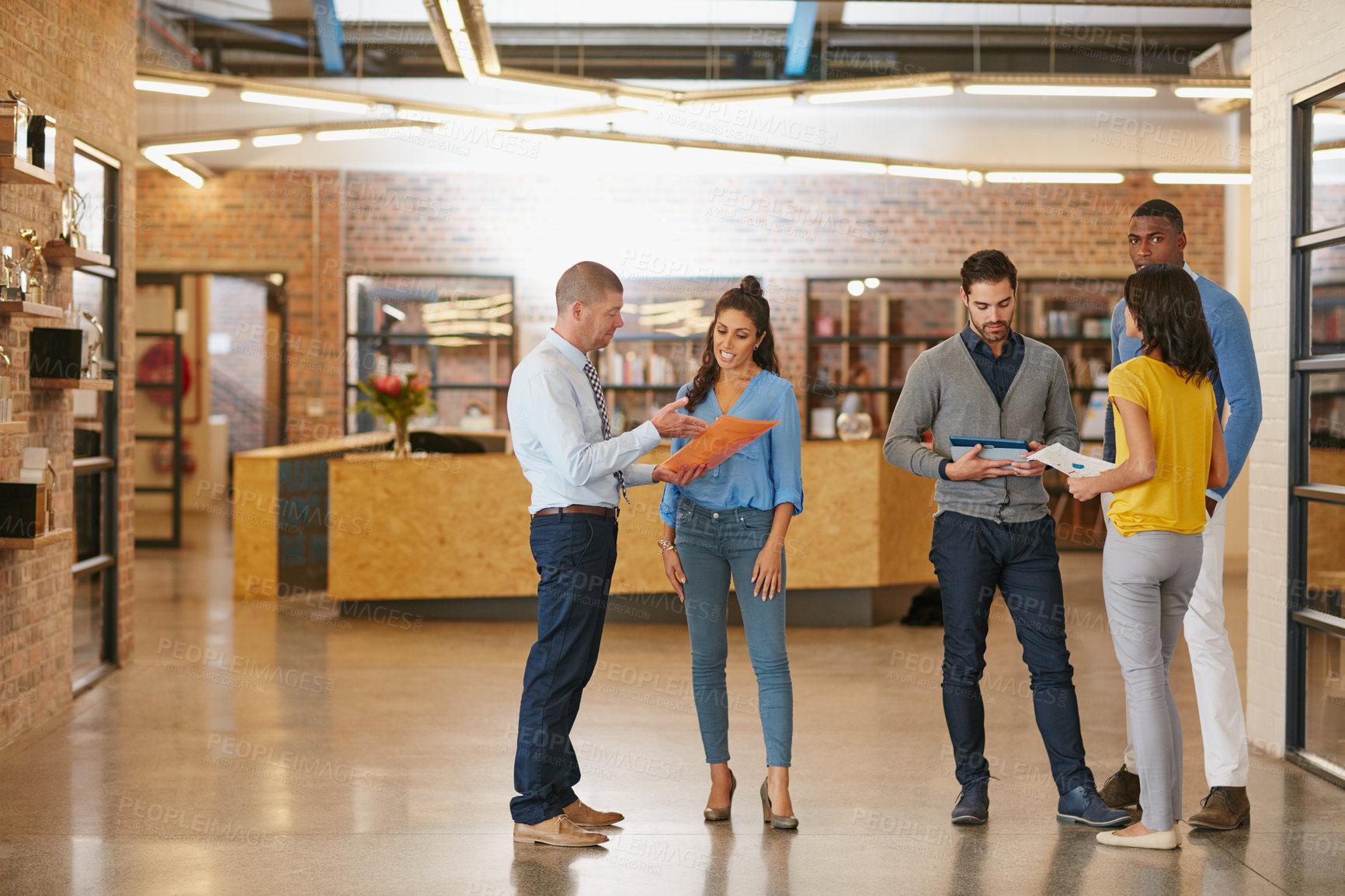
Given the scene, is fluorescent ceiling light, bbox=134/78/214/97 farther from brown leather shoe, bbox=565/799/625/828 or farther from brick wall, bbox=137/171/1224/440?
brown leather shoe, bbox=565/799/625/828

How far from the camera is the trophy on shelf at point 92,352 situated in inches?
192

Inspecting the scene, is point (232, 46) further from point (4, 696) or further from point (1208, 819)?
point (1208, 819)

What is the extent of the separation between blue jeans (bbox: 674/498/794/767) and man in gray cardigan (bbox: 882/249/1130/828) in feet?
1.58

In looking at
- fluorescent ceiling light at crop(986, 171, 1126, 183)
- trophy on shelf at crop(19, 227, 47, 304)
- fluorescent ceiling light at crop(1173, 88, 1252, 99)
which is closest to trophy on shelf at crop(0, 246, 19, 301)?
trophy on shelf at crop(19, 227, 47, 304)

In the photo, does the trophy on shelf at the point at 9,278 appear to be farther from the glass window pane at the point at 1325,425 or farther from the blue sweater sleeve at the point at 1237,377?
the glass window pane at the point at 1325,425

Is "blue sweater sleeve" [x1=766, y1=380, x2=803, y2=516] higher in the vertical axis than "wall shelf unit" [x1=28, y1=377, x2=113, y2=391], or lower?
lower

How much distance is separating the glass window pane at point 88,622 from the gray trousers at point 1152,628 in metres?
4.28

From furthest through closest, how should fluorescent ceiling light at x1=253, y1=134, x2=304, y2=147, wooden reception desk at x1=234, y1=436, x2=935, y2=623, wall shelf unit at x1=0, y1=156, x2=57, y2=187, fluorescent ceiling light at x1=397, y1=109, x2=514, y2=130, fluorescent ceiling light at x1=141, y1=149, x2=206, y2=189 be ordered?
fluorescent ceiling light at x1=141, y1=149, x2=206, y2=189 → fluorescent ceiling light at x1=253, y1=134, x2=304, y2=147 → fluorescent ceiling light at x1=397, y1=109, x2=514, y2=130 → wooden reception desk at x1=234, y1=436, x2=935, y2=623 → wall shelf unit at x1=0, y1=156, x2=57, y2=187

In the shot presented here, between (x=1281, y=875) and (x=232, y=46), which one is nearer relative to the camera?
(x=1281, y=875)

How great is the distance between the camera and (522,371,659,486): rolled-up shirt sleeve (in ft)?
10.3

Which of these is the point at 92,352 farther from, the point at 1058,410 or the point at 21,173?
the point at 1058,410

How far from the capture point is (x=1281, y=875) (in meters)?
3.12

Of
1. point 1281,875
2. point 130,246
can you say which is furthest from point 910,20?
point 1281,875

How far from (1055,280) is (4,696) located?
9.86 metres
